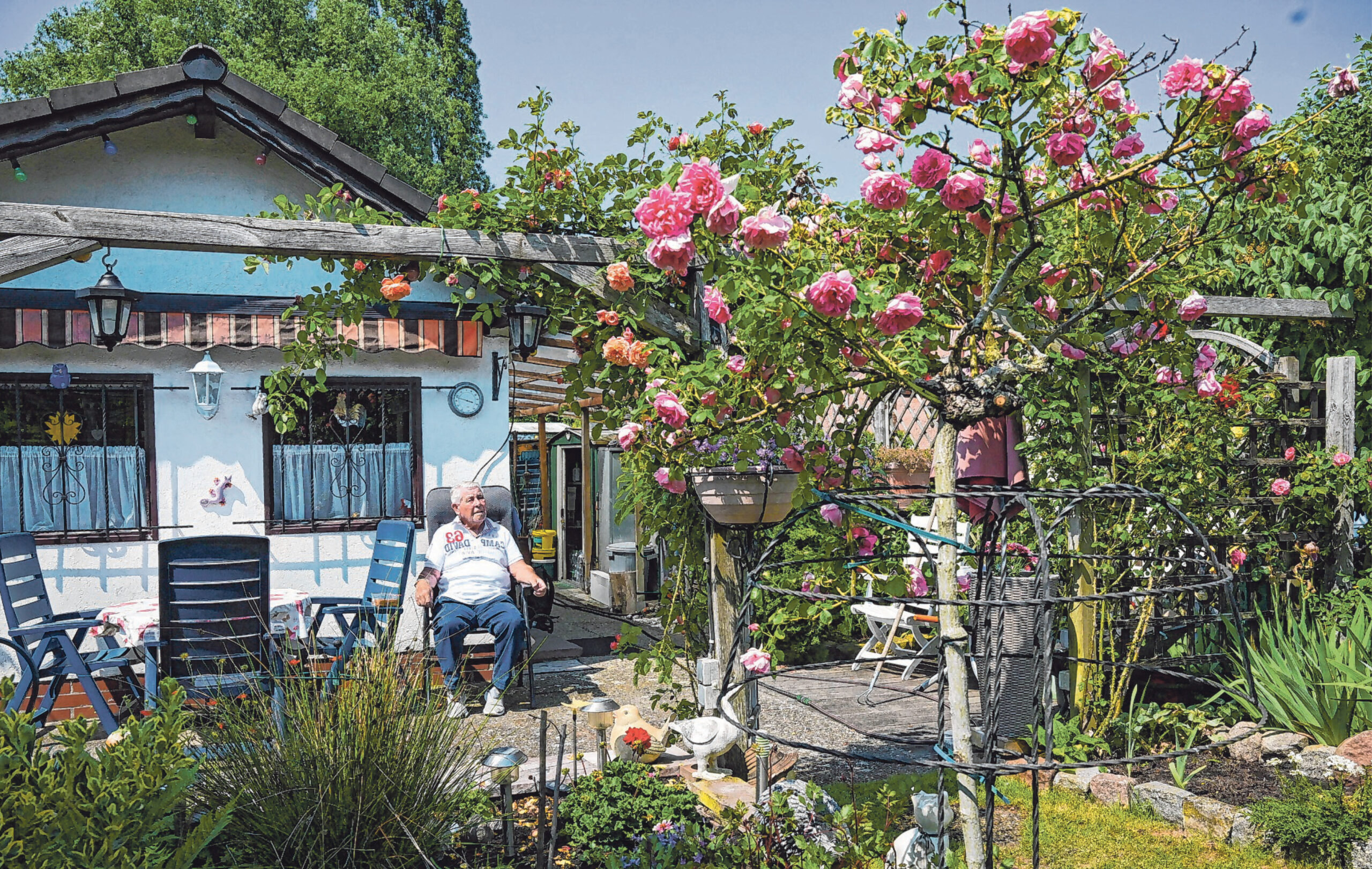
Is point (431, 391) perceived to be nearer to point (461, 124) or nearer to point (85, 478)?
point (85, 478)

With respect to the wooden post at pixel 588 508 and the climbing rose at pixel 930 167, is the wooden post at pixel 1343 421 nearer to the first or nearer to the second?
the climbing rose at pixel 930 167

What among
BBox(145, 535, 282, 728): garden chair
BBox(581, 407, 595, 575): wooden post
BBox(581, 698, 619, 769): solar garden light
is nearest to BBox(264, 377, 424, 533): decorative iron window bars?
BBox(145, 535, 282, 728): garden chair

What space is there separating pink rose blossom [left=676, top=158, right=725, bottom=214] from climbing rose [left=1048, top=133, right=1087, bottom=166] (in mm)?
694

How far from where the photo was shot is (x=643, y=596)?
A: 28.5ft

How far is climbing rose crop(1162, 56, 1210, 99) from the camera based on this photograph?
1.90m

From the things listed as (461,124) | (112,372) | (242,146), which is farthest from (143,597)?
(461,124)

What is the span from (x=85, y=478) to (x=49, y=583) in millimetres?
622

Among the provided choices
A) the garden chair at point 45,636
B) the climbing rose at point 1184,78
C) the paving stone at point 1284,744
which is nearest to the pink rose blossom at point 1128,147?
the climbing rose at point 1184,78

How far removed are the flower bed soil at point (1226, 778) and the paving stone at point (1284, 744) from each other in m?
0.07

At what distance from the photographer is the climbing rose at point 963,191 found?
188 centimetres

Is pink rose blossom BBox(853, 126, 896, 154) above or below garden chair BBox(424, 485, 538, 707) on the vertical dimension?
above

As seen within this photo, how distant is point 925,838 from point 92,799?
177 cm

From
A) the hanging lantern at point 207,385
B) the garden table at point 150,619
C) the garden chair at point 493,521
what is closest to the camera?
the garden table at point 150,619

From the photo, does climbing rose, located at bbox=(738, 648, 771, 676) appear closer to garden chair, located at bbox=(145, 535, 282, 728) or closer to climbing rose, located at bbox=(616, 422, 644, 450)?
climbing rose, located at bbox=(616, 422, 644, 450)
